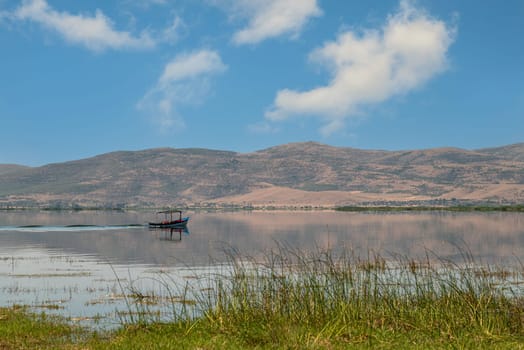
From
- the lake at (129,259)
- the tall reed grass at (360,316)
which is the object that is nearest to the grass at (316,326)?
the tall reed grass at (360,316)

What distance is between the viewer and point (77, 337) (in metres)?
16.5

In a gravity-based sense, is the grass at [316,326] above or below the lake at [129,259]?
above

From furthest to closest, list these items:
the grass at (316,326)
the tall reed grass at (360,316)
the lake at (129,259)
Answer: the lake at (129,259) < the tall reed grass at (360,316) < the grass at (316,326)

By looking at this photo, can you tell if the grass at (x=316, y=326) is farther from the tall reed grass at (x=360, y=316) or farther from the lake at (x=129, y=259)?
the lake at (x=129, y=259)

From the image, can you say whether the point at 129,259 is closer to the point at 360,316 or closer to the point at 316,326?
the point at 360,316

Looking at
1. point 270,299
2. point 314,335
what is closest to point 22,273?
point 270,299

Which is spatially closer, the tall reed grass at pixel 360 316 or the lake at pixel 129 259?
the tall reed grass at pixel 360 316

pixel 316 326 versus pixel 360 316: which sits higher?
pixel 360 316

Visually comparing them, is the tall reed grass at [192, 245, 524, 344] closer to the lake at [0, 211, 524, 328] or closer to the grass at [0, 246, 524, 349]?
the grass at [0, 246, 524, 349]

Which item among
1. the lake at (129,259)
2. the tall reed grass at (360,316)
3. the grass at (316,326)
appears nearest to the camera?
the grass at (316,326)

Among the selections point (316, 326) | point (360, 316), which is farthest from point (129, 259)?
point (316, 326)

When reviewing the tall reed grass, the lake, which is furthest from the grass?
the lake

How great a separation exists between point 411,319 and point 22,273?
25208mm

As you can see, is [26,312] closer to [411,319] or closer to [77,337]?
[77,337]
